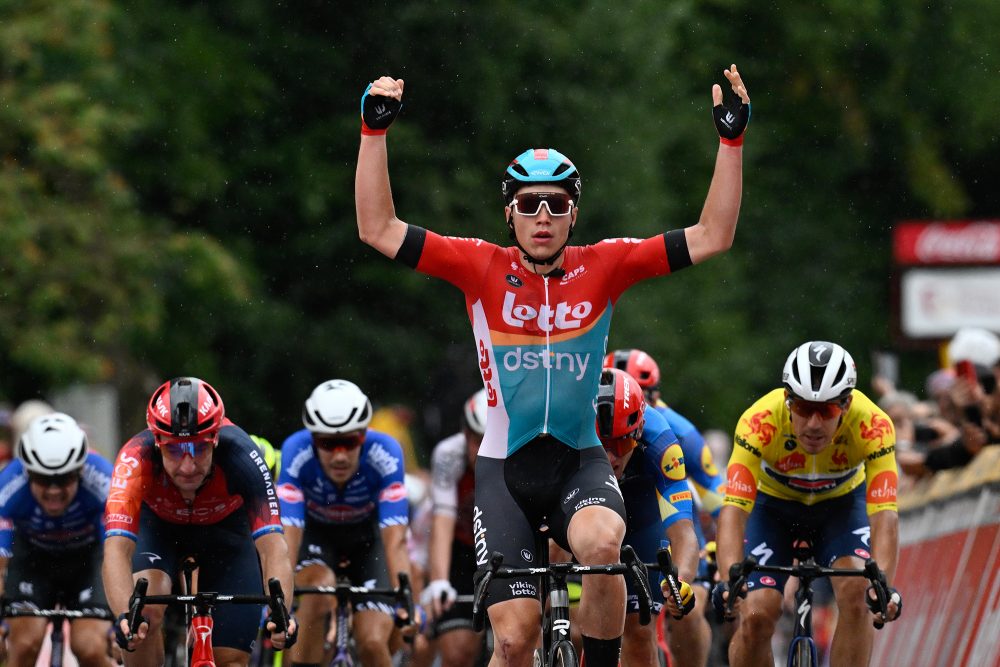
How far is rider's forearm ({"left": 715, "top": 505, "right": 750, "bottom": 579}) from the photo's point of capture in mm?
9977

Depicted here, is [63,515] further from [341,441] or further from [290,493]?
[341,441]

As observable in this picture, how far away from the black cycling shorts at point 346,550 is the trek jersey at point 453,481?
0.46 metres

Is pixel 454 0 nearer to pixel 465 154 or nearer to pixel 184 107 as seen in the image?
pixel 465 154

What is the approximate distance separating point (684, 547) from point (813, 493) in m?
0.76

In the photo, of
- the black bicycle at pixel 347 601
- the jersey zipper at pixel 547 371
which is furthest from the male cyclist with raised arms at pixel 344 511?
the jersey zipper at pixel 547 371

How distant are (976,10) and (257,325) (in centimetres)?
1972

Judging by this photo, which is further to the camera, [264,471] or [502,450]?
[264,471]

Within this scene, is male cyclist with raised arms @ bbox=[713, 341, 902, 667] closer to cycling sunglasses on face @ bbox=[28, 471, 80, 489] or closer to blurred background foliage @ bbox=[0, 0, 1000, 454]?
cycling sunglasses on face @ bbox=[28, 471, 80, 489]

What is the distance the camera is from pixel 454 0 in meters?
27.3

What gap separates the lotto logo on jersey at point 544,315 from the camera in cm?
851

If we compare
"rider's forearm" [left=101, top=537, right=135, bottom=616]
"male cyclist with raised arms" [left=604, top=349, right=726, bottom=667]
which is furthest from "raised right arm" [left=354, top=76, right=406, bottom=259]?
"male cyclist with raised arms" [left=604, top=349, right=726, bottom=667]

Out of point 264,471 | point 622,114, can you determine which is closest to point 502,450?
point 264,471

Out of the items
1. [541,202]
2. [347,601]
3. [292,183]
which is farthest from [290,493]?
[292,183]

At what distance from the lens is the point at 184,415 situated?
9.38 m
